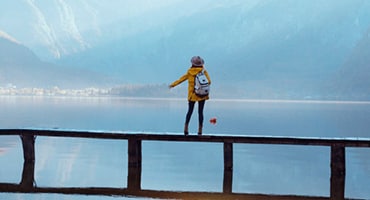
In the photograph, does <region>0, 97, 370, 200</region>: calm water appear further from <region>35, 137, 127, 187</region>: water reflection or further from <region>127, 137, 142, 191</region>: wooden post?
<region>127, 137, 142, 191</region>: wooden post

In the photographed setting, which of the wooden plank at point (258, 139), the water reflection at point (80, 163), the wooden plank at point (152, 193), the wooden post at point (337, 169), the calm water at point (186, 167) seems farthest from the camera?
the wooden plank at point (258, 139)

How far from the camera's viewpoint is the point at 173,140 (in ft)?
52.5

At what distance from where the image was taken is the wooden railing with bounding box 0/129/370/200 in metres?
13.6

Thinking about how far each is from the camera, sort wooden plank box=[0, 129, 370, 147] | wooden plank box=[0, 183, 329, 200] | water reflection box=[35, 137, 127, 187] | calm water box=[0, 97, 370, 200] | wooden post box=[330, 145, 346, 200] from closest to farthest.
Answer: wooden plank box=[0, 183, 329, 200] → calm water box=[0, 97, 370, 200] → wooden post box=[330, 145, 346, 200] → water reflection box=[35, 137, 127, 187] → wooden plank box=[0, 129, 370, 147]

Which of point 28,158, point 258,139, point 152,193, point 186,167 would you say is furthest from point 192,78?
point 28,158

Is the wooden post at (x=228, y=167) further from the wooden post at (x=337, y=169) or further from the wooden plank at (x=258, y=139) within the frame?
the wooden post at (x=337, y=169)

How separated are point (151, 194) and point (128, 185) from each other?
1.42m

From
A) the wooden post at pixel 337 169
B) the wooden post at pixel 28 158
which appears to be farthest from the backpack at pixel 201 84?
the wooden post at pixel 28 158

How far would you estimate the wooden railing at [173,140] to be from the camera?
44.7 feet

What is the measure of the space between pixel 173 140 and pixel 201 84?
5.24 feet

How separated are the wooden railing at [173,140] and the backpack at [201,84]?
1.11 metres

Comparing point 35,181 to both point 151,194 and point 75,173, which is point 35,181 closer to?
point 75,173

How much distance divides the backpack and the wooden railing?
3.65 feet

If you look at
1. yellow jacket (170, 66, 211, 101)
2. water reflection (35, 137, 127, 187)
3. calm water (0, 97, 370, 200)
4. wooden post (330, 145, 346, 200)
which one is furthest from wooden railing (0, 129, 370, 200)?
yellow jacket (170, 66, 211, 101)
